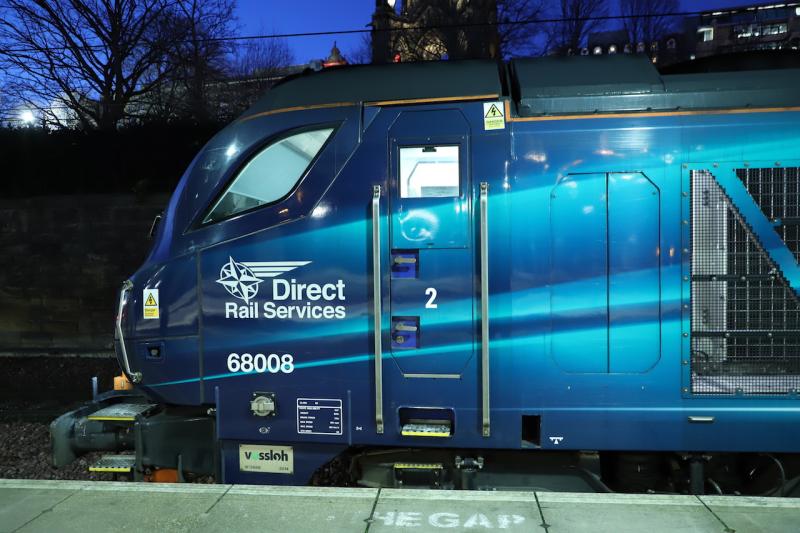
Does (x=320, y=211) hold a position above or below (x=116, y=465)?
above

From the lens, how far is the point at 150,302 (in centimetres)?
395

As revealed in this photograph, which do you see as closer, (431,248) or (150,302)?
(431,248)

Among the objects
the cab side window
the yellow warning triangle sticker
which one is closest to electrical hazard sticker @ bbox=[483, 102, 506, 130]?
the yellow warning triangle sticker

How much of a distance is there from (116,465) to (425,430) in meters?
2.33

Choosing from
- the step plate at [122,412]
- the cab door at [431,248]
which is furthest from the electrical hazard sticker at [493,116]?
the step plate at [122,412]

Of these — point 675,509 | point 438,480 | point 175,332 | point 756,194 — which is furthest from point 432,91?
point 675,509

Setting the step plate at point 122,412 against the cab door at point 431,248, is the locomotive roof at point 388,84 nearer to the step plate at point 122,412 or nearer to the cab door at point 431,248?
the cab door at point 431,248

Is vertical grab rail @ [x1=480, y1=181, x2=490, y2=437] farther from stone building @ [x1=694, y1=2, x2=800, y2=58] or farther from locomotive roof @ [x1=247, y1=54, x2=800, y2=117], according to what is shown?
stone building @ [x1=694, y1=2, x2=800, y2=58]

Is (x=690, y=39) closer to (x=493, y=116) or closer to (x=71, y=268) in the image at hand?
(x=71, y=268)

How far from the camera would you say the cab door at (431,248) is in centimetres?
362

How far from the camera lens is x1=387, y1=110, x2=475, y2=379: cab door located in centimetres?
362

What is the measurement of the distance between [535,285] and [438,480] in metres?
1.48

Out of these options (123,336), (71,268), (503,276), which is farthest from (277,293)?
(71,268)

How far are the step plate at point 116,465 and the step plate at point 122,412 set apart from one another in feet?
0.92
